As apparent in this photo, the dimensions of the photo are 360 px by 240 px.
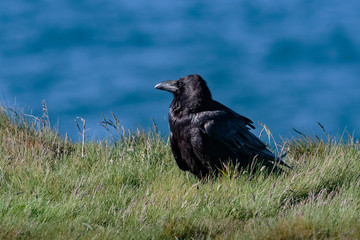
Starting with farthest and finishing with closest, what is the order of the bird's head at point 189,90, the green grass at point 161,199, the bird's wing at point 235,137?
1. the bird's head at point 189,90
2. the bird's wing at point 235,137
3. the green grass at point 161,199

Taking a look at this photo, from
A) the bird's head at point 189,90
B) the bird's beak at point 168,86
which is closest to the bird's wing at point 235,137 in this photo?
the bird's head at point 189,90

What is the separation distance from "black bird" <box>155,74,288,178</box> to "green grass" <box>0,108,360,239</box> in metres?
0.23

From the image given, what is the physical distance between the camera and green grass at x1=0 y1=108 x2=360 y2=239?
4.29 metres

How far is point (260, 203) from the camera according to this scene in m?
4.93

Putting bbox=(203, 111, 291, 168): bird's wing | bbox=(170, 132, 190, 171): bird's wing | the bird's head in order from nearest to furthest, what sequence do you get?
bbox=(203, 111, 291, 168): bird's wing
the bird's head
bbox=(170, 132, 190, 171): bird's wing

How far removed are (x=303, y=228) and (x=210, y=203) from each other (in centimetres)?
99

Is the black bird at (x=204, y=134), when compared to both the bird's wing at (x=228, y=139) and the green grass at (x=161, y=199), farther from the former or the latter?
the green grass at (x=161, y=199)

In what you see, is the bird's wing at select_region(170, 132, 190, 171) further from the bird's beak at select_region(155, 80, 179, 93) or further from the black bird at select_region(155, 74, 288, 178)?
the bird's beak at select_region(155, 80, 179, 93)

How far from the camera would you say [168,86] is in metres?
6.50

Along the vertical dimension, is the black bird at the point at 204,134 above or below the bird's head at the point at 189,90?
below

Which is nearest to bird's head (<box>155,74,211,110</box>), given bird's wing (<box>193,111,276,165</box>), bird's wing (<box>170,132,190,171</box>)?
bird's wing (<box>193,111,276,165</box>)

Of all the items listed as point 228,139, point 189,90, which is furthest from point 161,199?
point 189,90

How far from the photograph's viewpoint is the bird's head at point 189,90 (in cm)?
619

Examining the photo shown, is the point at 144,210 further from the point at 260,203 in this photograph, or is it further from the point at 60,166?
the point at 60,166
